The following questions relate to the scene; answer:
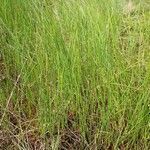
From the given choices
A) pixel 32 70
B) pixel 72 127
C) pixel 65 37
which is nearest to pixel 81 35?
pixel 65 37

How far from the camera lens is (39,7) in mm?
2074

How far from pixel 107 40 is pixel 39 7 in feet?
1.24

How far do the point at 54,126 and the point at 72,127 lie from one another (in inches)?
3.3

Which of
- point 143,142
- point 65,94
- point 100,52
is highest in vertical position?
point 100,52

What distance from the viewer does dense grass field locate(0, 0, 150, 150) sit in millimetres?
1779

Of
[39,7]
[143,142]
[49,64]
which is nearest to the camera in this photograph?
[143,142]

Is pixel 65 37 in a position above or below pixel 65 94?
above

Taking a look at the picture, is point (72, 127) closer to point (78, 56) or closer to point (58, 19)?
Result: point (78, 56)

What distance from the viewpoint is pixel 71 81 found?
183cm

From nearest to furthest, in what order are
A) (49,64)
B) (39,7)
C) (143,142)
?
(143,142) → (49,64) → (39,7)

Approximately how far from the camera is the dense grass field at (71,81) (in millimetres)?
1779

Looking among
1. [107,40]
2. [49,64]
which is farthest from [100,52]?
[49,64]

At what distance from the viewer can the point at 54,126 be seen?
71.5 inches

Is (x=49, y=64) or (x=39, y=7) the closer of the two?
(x=49, y=64)
